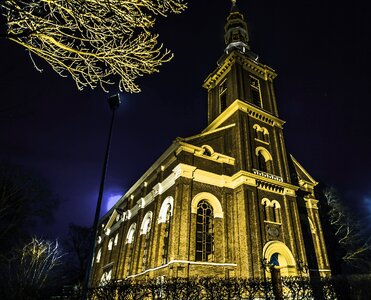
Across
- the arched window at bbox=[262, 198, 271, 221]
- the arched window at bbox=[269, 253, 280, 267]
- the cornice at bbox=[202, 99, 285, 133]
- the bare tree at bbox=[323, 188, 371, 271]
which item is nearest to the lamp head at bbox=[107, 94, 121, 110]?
the arched window at bbox=[262, 198, 271, 221]

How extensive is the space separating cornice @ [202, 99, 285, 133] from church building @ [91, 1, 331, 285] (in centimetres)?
9

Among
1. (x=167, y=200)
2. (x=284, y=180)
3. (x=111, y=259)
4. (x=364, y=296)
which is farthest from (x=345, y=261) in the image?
(x=111, y=259)

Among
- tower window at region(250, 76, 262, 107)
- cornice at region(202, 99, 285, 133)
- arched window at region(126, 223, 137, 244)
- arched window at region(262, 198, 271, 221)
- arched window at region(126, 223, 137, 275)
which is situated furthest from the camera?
tower window at region(250, 76, 262, 107)

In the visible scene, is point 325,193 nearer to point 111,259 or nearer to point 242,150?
point 242,150

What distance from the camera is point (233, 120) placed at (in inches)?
789

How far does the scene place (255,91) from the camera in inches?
937

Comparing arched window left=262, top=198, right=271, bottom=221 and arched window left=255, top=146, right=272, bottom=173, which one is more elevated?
arched window left=255, top=146, right=272, bottom=173

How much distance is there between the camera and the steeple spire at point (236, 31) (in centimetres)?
2866

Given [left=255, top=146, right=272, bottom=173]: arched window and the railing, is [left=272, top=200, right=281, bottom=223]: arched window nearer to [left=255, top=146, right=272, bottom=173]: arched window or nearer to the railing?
the railing

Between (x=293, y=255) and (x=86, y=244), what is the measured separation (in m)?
42.0

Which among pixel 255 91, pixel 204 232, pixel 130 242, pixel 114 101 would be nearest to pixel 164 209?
pixel 204 232

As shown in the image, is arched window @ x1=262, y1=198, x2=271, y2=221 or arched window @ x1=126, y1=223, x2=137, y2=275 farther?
arched window @ x1=126, y1=223, x2=137, y2=275

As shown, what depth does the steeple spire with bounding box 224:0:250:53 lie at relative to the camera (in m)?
28.7

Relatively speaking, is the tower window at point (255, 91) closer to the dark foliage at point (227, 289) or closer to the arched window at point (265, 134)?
the arched window at point (265, 134)
